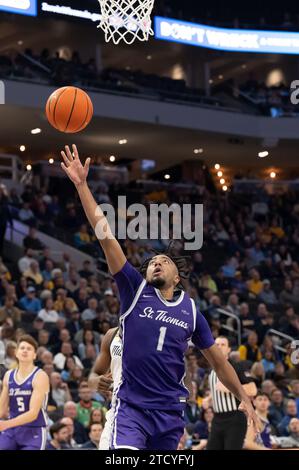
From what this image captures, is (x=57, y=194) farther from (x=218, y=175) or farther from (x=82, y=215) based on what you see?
(x=218, y=175)

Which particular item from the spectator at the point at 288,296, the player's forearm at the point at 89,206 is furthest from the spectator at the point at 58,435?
the spectator at the point at 288,296

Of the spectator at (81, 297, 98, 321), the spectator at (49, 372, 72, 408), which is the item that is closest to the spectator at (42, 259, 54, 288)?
the spectator at (81, 297, 98, 321)

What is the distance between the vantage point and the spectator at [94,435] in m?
11.9

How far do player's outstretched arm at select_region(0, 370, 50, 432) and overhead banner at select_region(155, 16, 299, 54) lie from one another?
17700 mm

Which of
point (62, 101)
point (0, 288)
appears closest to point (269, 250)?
point (0, 288)

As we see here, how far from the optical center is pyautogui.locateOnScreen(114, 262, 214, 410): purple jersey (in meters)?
6.26

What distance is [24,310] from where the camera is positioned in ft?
53.8

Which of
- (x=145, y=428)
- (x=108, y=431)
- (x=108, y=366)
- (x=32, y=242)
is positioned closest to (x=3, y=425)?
(x=108, y=366)

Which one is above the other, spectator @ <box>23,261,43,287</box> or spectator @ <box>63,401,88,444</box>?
spectator @ <box>23,261,43,287</box>

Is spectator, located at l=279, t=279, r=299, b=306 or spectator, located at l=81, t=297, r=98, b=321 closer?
spectator, located at l=81, t=297, r=98, b=321

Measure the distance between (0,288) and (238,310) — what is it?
17.1 feet

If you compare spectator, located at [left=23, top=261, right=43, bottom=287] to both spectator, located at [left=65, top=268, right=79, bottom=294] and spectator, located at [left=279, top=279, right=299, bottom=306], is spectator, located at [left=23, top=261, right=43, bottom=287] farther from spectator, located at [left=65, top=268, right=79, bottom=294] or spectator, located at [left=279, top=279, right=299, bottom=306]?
spectator, located at [left=279, top=279, right=299, bottom=306]

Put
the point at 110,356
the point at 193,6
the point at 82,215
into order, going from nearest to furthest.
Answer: the point at 110,356
the point at 82,215
the point at 193,6

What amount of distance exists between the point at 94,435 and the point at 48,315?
4.48 metres
